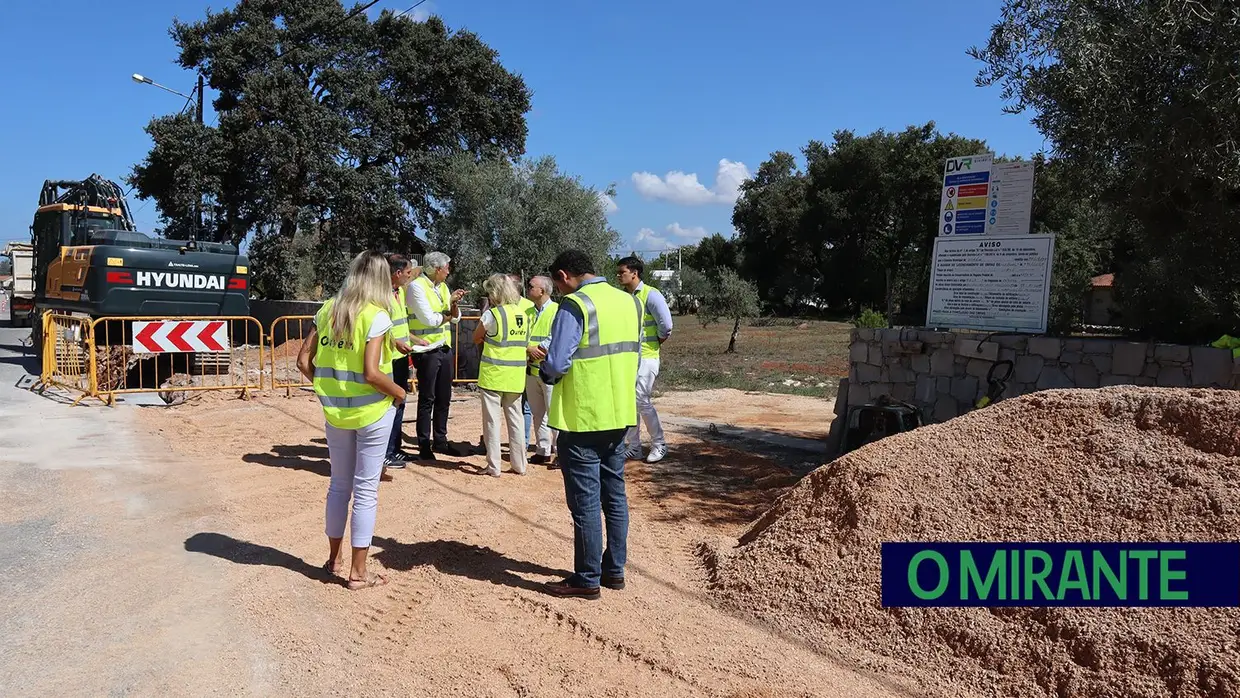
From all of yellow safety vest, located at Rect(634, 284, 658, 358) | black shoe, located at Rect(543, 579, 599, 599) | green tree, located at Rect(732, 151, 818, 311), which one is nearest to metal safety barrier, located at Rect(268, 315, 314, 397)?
yellow safety vest, located at Rect(634, 284, 658, 358)

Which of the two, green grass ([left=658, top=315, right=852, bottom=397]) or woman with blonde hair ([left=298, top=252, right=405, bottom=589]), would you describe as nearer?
woman with blonde hair ([left=298, top=252, right=405, bottom=589])

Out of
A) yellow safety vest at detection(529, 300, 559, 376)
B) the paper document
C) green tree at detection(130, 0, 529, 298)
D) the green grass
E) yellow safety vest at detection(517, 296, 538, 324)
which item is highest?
green tree at detection(130, 0, 529, 298)

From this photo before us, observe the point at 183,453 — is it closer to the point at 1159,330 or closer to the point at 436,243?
the point at 1159,330

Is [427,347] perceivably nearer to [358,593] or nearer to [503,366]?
[503,366]

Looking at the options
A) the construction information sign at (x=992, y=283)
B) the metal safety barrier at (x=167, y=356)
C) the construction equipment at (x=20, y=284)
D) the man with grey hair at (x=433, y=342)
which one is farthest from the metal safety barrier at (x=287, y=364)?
the construction equipment at (x=20, y=284)

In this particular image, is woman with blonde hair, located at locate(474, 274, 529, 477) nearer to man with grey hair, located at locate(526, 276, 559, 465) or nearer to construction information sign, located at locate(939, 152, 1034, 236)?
man with grey hair, located at locate(526, 276, 559, 465)

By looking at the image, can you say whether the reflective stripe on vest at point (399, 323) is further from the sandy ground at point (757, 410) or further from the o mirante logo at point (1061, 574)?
the sandy ground at point (757, 410)

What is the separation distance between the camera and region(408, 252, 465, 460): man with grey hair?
7586 millimetres

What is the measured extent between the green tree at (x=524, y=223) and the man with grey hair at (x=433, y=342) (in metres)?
14.5

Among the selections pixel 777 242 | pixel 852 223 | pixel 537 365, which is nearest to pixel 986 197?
pixel 537 365

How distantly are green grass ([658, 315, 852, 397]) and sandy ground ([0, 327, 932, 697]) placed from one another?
8.28 m

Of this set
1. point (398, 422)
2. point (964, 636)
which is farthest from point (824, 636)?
point (398, 422)

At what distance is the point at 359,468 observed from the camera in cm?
474

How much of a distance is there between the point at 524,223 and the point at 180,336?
1291 cm
